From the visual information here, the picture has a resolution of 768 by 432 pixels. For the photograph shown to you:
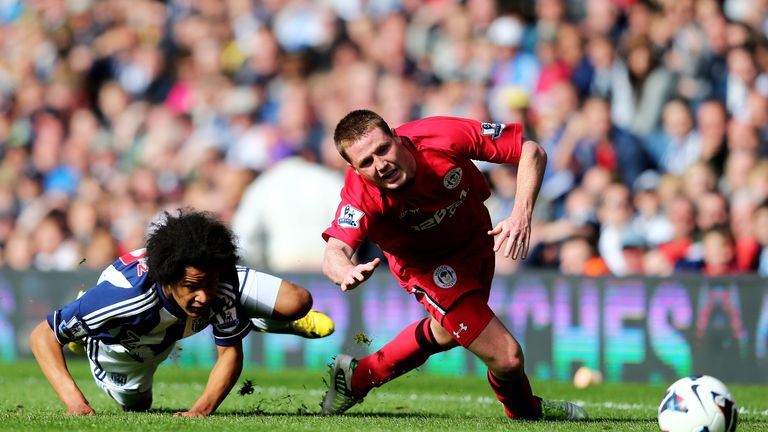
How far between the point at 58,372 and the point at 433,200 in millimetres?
2434

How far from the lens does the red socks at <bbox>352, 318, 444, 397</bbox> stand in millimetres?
8578

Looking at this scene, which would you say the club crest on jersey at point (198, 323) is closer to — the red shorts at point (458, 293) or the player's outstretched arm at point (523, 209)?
the red shorts at point (458, 293)

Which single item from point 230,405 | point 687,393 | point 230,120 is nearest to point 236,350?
point 230,405

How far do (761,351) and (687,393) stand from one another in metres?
5.25

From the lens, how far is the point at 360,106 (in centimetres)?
1596

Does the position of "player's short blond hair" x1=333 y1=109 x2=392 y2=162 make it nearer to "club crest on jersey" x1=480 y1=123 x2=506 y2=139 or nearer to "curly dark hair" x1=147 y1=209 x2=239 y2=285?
"club crest on jersey" x1=480 y1=123 x2=506 y2=139

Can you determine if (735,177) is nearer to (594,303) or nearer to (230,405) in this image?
(594,303)

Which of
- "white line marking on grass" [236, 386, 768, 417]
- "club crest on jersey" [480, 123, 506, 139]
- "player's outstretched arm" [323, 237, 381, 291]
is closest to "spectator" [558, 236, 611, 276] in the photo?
"white line marking on grass" [236, 386, 768, 417]

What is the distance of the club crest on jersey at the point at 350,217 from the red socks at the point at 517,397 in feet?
4.42

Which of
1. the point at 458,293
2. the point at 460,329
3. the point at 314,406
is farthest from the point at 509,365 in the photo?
the point at 314,406

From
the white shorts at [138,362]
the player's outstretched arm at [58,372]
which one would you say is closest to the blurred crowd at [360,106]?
the white shorts at [138,362]

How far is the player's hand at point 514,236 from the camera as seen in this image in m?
7.08

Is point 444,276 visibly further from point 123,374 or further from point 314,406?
point 123,374

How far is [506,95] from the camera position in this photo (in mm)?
14516
